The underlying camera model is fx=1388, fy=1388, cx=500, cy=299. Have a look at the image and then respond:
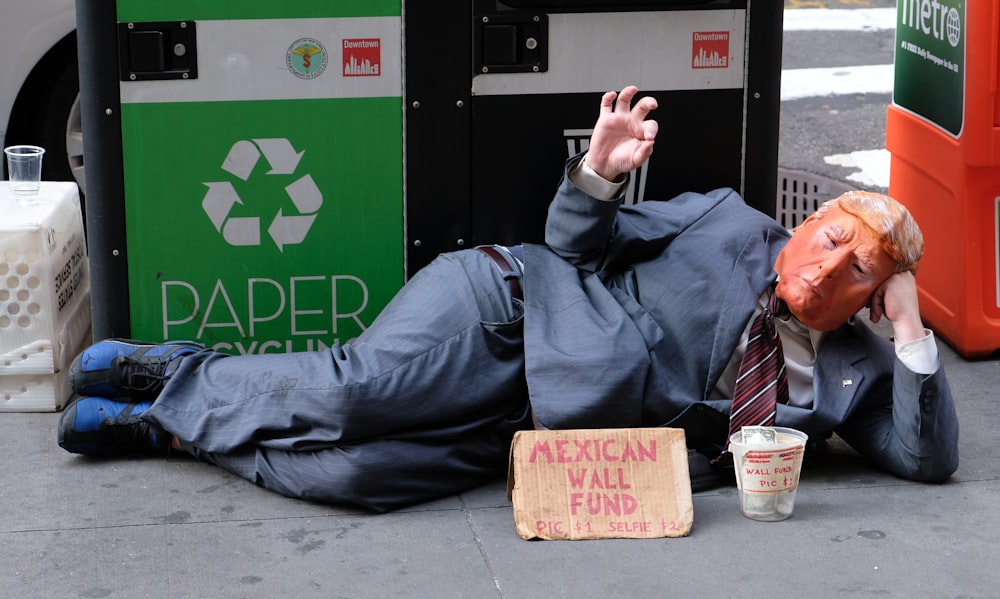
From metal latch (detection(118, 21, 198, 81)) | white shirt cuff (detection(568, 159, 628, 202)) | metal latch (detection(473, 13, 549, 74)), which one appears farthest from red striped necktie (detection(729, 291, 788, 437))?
Result: metal latch (detection(118, 21, 198, 81))

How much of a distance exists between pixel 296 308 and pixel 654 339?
3.79 feet

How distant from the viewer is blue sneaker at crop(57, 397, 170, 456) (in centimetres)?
347

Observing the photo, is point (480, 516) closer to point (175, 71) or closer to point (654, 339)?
point (654, 339)

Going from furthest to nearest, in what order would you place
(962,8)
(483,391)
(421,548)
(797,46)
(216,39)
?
(797,46) < (962,8) < (216,39) < (483,391) < (421,548)

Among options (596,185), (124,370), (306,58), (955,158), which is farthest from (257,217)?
(955,158)

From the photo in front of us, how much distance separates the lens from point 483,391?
3346 millimetres

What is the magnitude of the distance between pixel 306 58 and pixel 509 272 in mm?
863

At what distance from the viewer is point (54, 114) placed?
5.14 metres

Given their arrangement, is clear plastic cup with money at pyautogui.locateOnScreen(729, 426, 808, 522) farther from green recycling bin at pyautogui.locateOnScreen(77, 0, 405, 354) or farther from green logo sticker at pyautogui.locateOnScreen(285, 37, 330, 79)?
green logo sticker at pyautogui.locateOnScreen(285, 37, 330, 79)

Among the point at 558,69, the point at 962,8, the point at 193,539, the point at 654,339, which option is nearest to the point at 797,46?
the point at 962,8

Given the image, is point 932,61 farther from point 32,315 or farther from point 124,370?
point 32,315

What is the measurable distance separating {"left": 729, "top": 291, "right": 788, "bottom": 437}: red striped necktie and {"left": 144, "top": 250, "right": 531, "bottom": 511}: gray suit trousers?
525 mm

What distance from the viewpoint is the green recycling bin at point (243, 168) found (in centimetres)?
379

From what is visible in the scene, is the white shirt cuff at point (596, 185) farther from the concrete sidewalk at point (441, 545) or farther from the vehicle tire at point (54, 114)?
the vehicle tire at point (54, 114)
